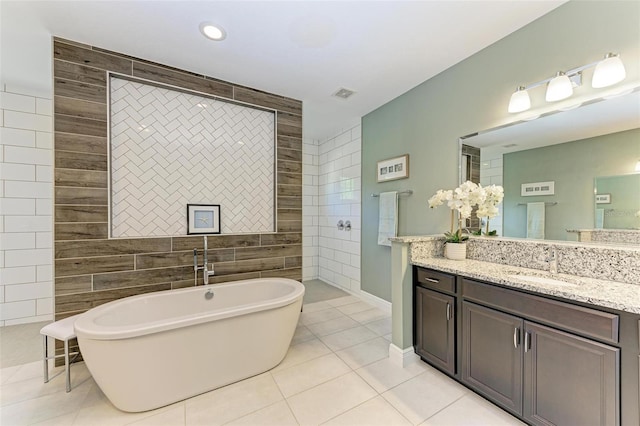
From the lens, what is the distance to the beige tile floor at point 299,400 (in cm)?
153

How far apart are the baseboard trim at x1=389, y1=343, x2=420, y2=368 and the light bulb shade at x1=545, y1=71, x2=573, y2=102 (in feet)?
Result: 6.90

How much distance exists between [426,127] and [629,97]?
140cm

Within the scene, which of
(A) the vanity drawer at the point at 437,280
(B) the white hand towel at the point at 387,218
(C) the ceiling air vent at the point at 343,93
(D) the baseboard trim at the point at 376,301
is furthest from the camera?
(D) the baseboard trim at the point at 376,301

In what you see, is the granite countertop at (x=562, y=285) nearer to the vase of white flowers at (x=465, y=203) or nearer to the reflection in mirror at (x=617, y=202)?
the vase of white flowers at (x=465, y=203)

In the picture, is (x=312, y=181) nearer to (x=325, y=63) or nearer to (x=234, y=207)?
(x=234, y=207)

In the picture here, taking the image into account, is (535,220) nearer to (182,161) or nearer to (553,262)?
(553,262)

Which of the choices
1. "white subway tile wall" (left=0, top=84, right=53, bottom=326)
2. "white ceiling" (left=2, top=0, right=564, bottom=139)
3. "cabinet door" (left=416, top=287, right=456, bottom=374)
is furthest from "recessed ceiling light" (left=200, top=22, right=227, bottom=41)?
"cabinet door" (left=416, top=287, right=456, bottom=374)

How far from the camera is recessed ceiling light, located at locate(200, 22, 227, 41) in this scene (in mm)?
1887

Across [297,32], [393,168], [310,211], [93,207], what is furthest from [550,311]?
[310,211]

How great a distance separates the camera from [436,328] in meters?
1.94

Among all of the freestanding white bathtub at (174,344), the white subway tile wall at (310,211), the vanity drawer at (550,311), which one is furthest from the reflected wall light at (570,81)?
the white subway tile wall at (310,211)

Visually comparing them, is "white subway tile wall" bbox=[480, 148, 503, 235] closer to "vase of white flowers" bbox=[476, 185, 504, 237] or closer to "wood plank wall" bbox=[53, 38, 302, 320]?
"vase of white flowers" bbox=[476, 185, 504, 237]

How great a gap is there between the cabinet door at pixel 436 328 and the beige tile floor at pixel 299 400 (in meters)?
0.14

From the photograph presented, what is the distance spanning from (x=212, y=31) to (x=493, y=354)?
2988 millimetres
